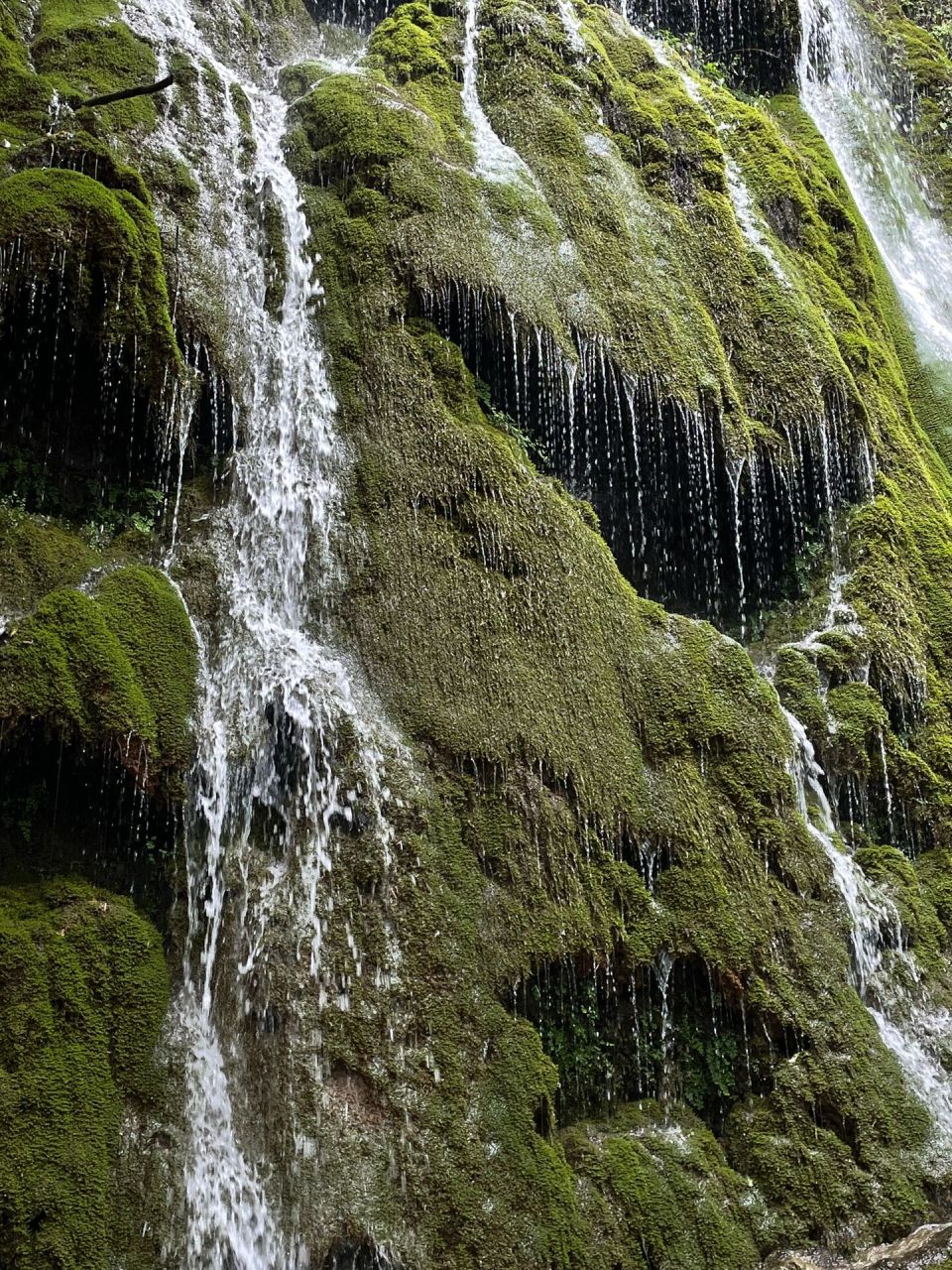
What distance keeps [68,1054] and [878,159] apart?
18.2 metres

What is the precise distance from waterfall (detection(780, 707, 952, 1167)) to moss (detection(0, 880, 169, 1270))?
5467 mm

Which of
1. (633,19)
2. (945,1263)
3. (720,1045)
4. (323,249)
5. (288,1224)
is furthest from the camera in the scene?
(633,19)

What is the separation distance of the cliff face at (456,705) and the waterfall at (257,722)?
0.04 metres

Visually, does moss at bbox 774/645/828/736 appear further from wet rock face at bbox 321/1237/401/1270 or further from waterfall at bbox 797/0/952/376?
waterfall at bbox 797/0/952/376

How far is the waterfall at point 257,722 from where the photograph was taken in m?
6.58

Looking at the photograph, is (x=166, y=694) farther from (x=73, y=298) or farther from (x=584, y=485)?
(x=584, y=485)

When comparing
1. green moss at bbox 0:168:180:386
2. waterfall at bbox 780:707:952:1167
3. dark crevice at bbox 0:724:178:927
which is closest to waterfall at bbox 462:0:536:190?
green moss at bbox 0:168:180:386

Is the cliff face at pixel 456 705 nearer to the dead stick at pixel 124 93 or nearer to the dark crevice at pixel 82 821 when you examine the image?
the dark crevice at pixel 82 821

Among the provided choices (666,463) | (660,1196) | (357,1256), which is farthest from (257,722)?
(666,463)

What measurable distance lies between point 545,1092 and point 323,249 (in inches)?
300

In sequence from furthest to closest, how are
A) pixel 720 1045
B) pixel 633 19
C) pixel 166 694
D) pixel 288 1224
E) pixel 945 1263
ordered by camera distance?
pixel 633 19 → pixel 720 1045 → pixel 166 694 → pixel 945 1263 → pixel 288 1224

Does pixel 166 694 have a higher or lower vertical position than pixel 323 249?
lower

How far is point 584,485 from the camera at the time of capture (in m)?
10.9

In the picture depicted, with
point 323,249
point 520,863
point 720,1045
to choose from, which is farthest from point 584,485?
point 720,1045
